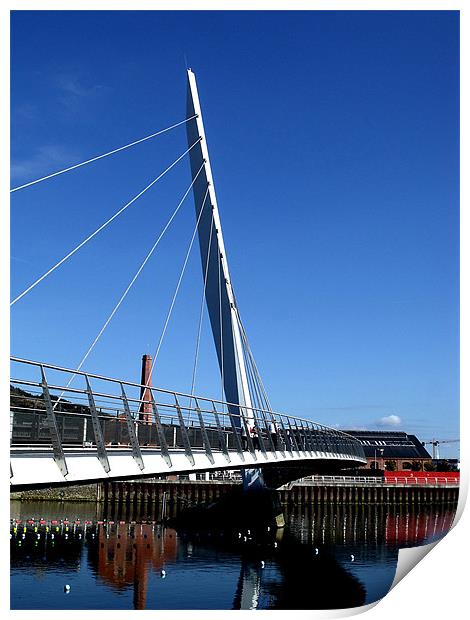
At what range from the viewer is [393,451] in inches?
2958

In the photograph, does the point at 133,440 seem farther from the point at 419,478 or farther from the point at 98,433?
the point at 419,478

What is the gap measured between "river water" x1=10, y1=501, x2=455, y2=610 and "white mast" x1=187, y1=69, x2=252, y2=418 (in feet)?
18.0

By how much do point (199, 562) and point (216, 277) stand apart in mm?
9245

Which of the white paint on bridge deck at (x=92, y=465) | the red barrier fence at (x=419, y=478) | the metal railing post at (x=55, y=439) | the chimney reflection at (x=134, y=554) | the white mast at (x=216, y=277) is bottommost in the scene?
the red barrier fence at (x=419, y=478)

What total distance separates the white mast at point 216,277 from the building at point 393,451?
46156 millimetres

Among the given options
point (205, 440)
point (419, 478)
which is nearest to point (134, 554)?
point (205, 440)

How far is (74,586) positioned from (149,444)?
11560mm

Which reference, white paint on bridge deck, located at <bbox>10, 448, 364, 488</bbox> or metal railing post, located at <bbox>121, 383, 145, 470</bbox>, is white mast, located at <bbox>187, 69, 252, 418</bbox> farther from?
metal railing post, located at <bbox>121, 383, 145, 470</bbox>

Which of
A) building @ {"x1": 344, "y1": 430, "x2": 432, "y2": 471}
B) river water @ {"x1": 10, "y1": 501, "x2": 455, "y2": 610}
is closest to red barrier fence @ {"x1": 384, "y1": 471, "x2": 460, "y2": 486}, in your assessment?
building @ {"x1": 344, "y1": 430, "x2": 432, "y2": 471}

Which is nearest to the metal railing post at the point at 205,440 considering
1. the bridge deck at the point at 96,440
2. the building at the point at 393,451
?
the bridge deck at the point at 96,440

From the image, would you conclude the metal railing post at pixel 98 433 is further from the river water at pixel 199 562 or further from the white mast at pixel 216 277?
the white mast at pixel 216 277

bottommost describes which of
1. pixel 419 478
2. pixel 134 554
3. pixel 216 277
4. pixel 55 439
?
pixel 419 478

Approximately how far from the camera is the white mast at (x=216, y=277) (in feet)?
81.0
